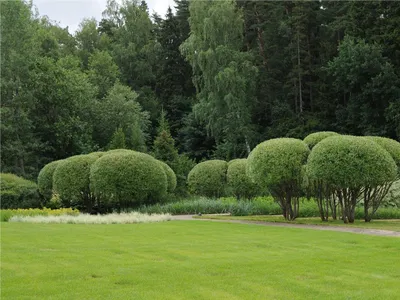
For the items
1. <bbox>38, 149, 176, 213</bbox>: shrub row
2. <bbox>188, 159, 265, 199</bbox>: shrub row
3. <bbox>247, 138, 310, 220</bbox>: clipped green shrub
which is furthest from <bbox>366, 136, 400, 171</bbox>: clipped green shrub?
<bbox>38, 149, 176, 213</bbox>: shrub row

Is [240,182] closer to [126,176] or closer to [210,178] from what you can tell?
[210,178]

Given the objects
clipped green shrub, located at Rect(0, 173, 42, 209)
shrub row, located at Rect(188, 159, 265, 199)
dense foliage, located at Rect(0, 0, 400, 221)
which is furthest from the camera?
dense foliage, located at Rect(0, 0, 400, 221)

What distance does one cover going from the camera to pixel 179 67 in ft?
179

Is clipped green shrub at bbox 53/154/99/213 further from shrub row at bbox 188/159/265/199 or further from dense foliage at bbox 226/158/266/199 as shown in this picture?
dense foliage at bbox 226/158/266/199

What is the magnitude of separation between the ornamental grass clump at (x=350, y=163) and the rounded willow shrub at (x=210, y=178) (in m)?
9.93

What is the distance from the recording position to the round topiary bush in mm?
24203

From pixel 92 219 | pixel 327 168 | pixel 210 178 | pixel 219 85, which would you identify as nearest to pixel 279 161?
pixel 327 168

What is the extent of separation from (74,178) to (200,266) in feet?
52.3

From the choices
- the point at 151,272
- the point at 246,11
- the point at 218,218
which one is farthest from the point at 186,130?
the point at 151,272

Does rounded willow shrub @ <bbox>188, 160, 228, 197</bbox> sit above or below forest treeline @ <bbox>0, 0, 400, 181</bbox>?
below

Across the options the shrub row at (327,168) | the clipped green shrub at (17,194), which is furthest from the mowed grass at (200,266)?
the clipped green shrub at (17,194)

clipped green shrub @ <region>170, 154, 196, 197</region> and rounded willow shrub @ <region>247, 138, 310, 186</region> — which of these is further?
clipped green shrub @ <region>170, 154, 196, 197</region>

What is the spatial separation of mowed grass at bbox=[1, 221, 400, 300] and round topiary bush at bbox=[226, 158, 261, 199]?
11546 millimetres

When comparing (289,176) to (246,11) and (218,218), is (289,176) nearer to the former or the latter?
(218,218)
